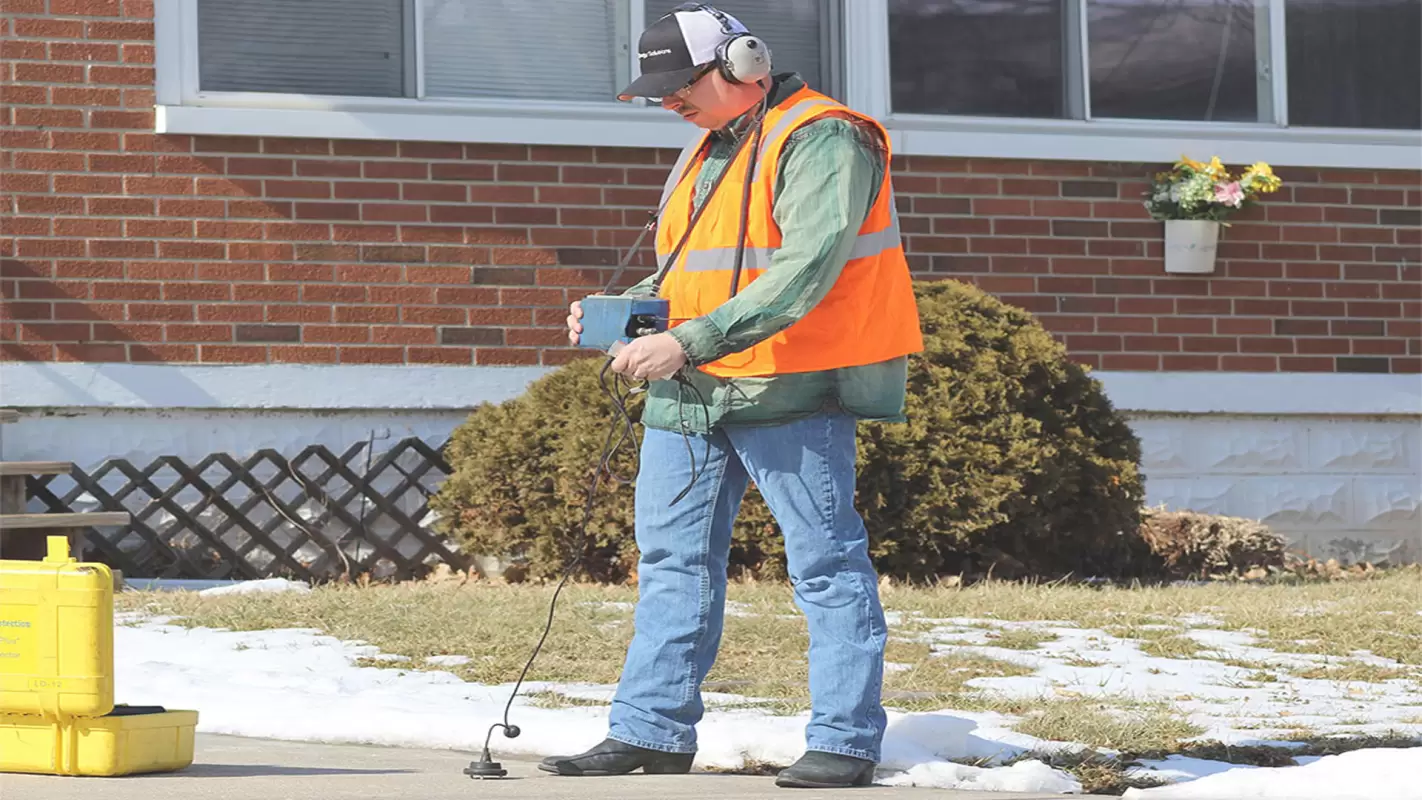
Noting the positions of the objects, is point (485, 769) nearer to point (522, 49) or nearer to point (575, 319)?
point (575, 319)

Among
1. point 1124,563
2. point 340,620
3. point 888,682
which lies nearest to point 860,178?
point 888,682

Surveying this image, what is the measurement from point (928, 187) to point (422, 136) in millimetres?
2553

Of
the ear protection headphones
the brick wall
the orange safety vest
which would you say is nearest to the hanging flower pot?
the brick wall

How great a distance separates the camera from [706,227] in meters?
4.38

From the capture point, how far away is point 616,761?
14.2 feet

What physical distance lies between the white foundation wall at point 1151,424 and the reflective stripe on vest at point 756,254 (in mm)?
5061

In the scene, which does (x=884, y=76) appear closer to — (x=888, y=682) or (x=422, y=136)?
(x=422, y=136)

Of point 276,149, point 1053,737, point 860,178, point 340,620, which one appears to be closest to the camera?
point 860,178

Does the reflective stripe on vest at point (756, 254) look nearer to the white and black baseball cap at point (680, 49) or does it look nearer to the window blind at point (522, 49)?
the white and black baseball cap at point (680, 49)

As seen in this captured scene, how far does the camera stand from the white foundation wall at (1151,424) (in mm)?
8938

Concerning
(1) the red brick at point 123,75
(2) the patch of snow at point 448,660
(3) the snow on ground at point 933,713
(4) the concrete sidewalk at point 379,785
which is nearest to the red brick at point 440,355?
(1) the red brick at point 123,75

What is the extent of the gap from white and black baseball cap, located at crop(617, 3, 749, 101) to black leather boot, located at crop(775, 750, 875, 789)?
1.50 m

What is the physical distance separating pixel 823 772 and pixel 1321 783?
1.08 m

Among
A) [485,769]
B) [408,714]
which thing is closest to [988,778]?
[485,769]
